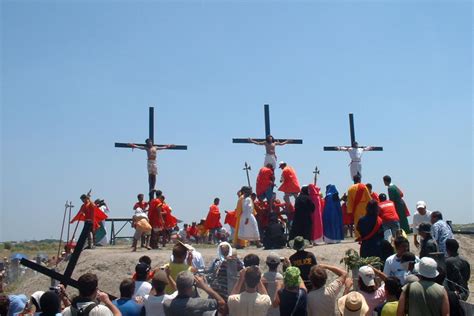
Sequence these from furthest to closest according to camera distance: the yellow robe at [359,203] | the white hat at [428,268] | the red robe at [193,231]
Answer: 1. the red robe at [193,231]
2. the yellow robe at [359,203]
3. the white hat at [428,268]

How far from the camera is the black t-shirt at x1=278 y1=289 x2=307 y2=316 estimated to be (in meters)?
5.91

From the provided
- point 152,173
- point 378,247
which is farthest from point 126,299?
point 152,173

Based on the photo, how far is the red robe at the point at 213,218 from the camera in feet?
68.3

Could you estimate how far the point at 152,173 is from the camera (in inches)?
789

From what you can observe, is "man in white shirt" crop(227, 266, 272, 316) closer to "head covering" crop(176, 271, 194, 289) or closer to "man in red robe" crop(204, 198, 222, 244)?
"head covering" crop(176, 271, 194, 289)

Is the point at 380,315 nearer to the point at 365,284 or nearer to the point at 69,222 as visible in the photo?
the point at 365,284

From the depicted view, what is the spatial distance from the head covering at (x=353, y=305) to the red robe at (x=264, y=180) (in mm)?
9803

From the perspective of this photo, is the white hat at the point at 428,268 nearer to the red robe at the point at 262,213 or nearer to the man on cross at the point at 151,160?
the red robe at the point at 262,213

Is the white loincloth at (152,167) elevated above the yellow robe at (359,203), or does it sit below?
above

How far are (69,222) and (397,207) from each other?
30.4 feet

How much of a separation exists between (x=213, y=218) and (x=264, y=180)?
530cm

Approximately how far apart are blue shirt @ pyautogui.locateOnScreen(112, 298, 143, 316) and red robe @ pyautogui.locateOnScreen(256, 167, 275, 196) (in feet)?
33.4

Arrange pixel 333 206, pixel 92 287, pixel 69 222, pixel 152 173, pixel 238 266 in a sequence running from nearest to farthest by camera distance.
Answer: pixel 92 287, pixel 238 266, pixel 333 206, pixel 69 222, pixel 152 173

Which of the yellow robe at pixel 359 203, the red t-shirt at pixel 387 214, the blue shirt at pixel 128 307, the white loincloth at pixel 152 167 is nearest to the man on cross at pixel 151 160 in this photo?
the white loincloth at pixel 152 167
